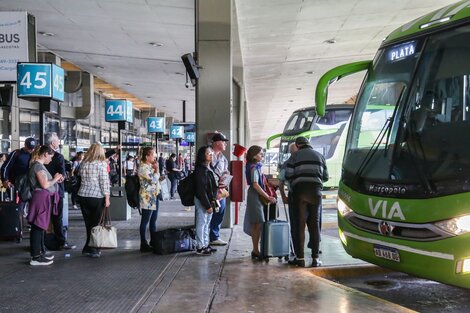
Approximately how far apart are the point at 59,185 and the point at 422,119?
6286 mm

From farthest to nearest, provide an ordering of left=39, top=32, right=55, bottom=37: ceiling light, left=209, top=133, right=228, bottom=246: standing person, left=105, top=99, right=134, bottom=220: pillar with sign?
left=39, top=32, right=55, bottom=37: ceiling light < left=105, top=99, right=134, bottom=220: pillar with sign < left=209, top=133, right=228, bottom=246: standing person

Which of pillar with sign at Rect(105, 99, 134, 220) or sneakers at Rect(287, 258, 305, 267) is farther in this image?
pillar with sign at Rect(105, 99, 134, 220)

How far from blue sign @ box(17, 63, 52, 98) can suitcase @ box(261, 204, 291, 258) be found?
471 cm

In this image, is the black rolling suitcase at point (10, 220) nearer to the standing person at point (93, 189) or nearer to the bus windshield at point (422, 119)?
the standing person at point (93, 189)

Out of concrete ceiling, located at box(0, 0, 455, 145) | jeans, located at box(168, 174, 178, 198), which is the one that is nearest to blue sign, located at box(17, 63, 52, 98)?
concrete ceiling, located at box(0, 0, 455, 145)

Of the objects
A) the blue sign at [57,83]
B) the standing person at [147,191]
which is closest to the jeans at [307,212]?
the standing person at [147,191]

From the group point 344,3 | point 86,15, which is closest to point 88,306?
point 86,15

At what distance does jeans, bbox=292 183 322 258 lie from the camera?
24.5ft

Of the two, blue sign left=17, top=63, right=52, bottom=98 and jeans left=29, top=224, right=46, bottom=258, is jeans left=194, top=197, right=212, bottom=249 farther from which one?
blue sign left=17, top=63, right=52, bottom=98

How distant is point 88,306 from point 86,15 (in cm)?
999

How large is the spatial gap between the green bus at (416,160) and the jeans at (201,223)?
8.64ft

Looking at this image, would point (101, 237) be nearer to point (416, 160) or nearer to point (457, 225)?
point (416, 160)

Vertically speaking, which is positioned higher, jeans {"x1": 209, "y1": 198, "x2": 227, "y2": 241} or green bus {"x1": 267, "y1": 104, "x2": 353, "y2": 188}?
green bus {"x1": 267, "y1": 104, "x2": 353, "y2": 188}

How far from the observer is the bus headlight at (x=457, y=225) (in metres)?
4.59
